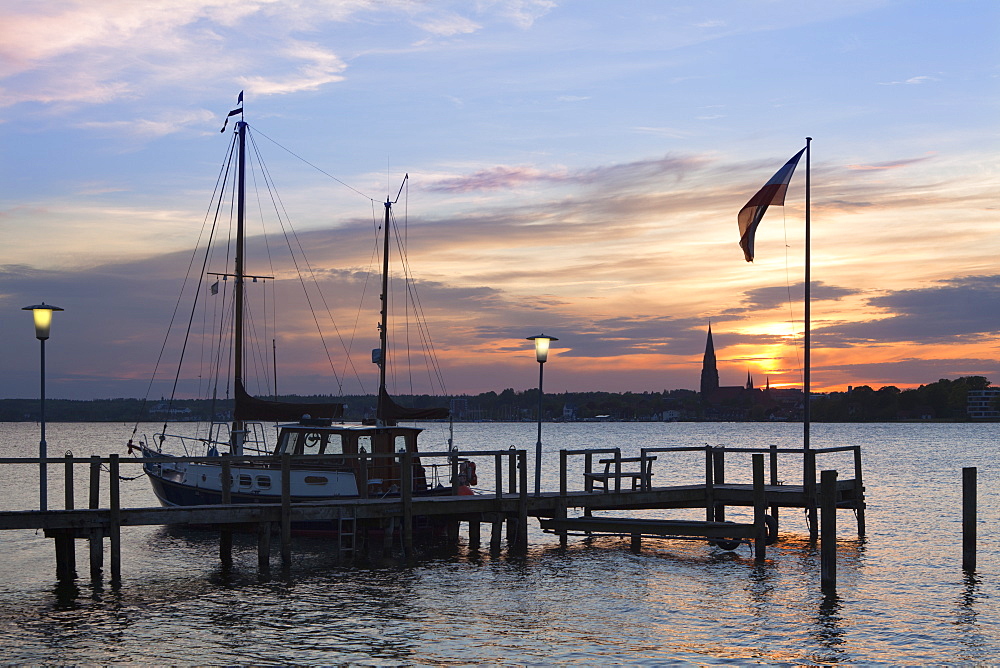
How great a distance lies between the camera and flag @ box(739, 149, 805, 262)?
97.1 ft

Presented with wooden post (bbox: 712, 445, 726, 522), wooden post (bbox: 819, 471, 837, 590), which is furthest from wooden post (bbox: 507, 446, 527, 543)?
wooden post (bbox: 819, 471, 837, 590)

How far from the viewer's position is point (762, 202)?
97.5 ft

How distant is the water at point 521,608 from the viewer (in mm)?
16672

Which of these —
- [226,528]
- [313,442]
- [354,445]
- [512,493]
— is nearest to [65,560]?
[226,528]

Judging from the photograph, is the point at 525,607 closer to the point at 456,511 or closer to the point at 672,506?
the point at 456,511

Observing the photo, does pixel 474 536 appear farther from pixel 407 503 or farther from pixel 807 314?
pixel 807 314

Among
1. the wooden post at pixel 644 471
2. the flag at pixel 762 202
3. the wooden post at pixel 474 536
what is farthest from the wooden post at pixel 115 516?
the flag at pixel 762 202

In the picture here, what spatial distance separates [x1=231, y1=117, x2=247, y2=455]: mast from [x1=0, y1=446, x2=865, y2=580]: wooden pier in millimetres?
3292

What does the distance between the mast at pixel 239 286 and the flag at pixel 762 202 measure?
646 inches

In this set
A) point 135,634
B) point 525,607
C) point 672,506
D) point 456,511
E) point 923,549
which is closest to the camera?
point 135,634

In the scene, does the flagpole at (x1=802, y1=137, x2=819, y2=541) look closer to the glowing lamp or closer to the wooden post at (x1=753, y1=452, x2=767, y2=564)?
the wooden post at (x1=753, y1=452, x2=767, y2=564)

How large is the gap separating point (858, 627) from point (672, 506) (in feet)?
34.7

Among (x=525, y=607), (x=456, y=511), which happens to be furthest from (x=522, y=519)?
(x=525, y=607)

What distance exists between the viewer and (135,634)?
17.6m
